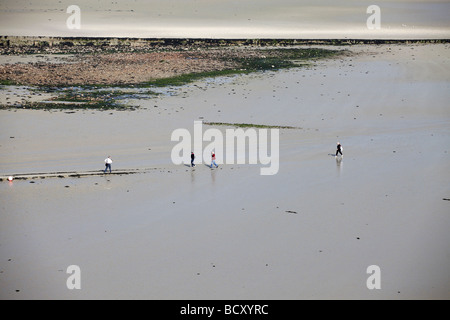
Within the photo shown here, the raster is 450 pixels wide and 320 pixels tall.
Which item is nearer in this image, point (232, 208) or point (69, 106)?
point (232, 208)

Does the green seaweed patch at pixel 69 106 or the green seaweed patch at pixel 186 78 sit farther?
the green seaweed patch at pixel 186 78

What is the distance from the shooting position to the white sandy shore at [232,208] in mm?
18344

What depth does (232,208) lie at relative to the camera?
23578mm

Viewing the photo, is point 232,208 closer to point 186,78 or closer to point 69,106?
point 69,106

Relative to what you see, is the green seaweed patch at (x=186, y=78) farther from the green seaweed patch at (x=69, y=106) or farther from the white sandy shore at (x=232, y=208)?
the green seaweed patch at (x=69, y=106)

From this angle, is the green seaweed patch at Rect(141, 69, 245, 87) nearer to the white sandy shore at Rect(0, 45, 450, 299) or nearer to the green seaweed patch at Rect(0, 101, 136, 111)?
the white sandy shore at Rect(0, 45, 450, 299)

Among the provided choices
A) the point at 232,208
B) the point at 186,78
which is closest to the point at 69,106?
the point at 186,78

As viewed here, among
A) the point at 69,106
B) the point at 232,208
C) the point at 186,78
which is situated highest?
the point at 186,78

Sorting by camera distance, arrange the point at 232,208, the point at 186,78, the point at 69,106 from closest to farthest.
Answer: the point at 232,208 → the point at 69,106 → the point at 186,78

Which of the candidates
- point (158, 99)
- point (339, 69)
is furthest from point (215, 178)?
point (339, 69)

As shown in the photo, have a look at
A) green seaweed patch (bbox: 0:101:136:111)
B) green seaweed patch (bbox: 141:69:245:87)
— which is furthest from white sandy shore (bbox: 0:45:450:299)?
green seaweed patch (bbox: 141:69:245:87)

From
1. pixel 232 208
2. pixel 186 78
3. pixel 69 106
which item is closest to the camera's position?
pixel 232 208

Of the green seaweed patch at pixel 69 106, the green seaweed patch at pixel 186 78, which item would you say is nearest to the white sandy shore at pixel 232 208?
the green seaweed patch at pixel 69 106
